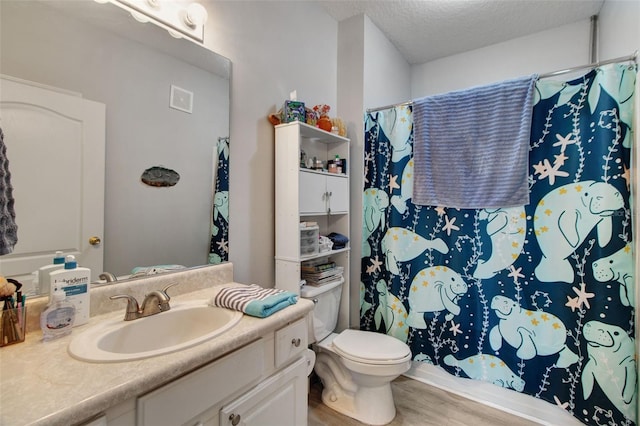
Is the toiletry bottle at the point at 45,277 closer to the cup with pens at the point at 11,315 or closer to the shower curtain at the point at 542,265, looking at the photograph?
the cup with pens at the point at 11,315

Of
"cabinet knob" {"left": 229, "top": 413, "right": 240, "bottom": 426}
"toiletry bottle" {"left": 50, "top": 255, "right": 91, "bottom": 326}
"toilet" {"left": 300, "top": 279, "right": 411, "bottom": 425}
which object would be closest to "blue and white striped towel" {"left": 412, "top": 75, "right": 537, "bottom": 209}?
"toilet" {"left": 300, "top": 279, "right": 411, "bottom": 425}

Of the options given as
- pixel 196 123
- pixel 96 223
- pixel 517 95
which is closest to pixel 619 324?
pixel 517 95

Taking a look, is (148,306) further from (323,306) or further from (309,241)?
(323,306)

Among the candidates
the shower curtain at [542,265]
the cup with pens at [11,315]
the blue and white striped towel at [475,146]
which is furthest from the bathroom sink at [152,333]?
the blue and white striped towel at [475,146]

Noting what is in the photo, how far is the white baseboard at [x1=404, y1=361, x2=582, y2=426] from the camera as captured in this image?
1660mm

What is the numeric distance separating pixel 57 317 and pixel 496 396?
90.0 inches

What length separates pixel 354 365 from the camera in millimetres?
1634

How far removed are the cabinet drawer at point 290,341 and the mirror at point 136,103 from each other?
0.58 metres

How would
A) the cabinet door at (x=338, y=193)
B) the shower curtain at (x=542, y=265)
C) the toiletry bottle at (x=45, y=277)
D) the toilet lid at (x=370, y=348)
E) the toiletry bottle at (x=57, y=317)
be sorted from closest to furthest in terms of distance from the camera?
the toiletry bottle at (x=57, y=317), the toiletry bottle at (x=45, y=277), the shower curtain at (x=542, y=265), the toilet lid at (x=370, y=348), the cabinet door at (x=338, y=193)

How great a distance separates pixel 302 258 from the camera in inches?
67.2

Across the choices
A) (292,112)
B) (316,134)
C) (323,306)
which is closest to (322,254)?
(323,306)

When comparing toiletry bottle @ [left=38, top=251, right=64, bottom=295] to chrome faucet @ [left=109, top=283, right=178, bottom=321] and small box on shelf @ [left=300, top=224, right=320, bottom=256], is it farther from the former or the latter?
small box on shelf @ [left=300, top=224, right=320, bottom=256]

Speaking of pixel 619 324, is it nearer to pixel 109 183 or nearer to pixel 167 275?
pixel 167 275

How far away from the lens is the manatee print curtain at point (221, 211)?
145 cm
